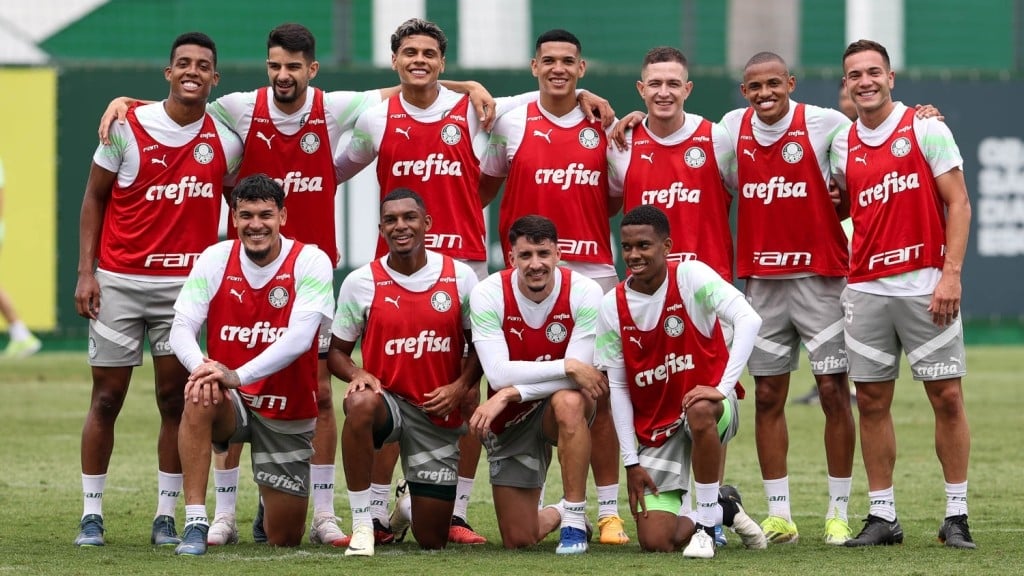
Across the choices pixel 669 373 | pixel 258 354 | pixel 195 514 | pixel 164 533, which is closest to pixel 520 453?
pixel 669 373

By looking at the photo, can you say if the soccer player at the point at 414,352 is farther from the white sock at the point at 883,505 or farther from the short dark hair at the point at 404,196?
the white sock at the point at 883,505

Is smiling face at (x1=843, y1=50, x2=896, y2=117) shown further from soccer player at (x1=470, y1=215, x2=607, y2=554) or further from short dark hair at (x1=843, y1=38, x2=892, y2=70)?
soccer player at (x1=470, y1=215, x2=607, y2=554)

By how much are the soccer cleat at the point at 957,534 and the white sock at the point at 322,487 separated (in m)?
2.70

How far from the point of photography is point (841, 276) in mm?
7684

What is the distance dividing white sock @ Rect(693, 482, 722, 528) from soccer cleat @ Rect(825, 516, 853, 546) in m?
0.66

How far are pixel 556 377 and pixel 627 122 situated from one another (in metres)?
1.42

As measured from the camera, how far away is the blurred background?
51.2ft

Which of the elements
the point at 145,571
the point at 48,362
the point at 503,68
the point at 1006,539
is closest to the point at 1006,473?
the point at 1006,539

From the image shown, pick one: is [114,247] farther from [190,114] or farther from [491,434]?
[491,434]

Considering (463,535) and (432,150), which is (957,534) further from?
(432,150)

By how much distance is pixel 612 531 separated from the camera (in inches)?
291

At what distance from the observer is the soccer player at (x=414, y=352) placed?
718cm

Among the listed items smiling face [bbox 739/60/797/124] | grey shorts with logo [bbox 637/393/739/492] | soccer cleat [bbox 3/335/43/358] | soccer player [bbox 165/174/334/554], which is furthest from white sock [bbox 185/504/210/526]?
soccer cleat [bbox 3/335/43/358]

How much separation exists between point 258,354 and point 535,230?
1278 mm
